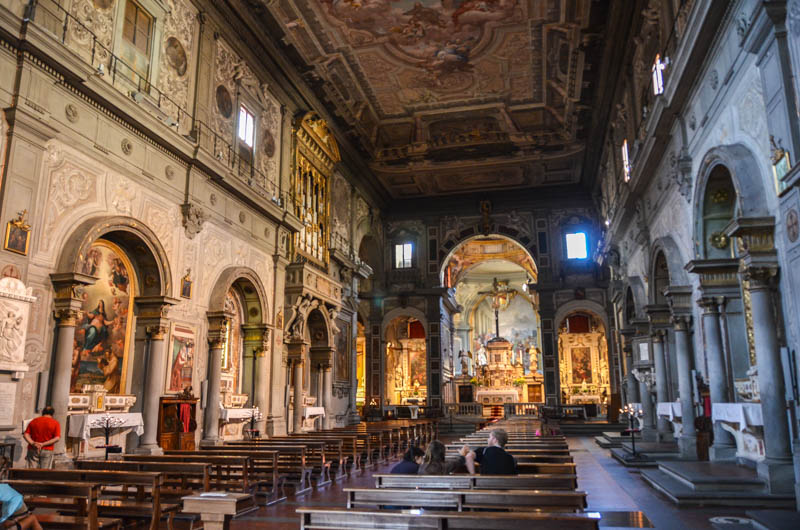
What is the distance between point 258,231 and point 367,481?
326 inches

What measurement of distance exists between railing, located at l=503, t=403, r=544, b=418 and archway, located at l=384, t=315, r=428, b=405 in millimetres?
3964

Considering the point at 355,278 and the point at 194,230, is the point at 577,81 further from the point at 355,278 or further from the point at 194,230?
the point at 194,230

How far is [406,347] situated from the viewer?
32.2 metres

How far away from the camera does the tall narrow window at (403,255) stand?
2983cm

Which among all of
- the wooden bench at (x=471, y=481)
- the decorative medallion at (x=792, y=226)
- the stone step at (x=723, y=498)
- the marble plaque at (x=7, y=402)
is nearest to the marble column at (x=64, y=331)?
the marble plaque at (x=7, y=402)

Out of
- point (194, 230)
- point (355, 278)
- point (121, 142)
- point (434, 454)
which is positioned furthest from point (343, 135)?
point (434, 454)

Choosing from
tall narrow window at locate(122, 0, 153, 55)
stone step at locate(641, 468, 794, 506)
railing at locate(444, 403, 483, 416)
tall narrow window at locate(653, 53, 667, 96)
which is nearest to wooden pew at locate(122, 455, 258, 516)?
stone step at locate(641, 468, 794, 506)

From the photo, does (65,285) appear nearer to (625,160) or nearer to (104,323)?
(104,323)

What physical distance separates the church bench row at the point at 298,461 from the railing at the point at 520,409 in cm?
1917

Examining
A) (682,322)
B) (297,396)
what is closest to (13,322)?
(297,396)

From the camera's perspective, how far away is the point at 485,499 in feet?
16.6

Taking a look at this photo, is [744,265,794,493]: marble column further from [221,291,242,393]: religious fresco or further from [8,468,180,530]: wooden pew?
[221,291,242,393]: religious fresco

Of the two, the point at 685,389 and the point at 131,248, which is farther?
the point at 685,389

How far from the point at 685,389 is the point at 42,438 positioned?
447 inches
